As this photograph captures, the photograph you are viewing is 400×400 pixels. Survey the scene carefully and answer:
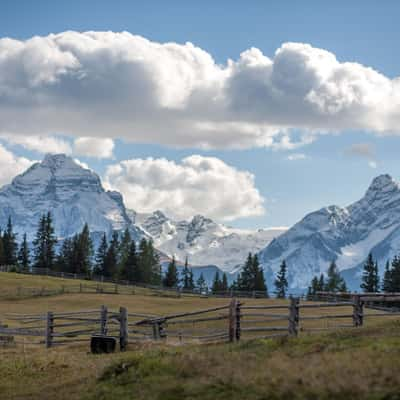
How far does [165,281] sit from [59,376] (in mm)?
117527

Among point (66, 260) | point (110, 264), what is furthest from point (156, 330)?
point (110, 264)

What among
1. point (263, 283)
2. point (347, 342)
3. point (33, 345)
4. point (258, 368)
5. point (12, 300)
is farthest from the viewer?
point (263, 283)

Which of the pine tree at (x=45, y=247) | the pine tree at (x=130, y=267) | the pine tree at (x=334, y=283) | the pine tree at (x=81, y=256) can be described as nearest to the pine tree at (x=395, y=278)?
the pine tree at (x=334, y=283)

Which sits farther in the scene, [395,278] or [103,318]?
[395,278]

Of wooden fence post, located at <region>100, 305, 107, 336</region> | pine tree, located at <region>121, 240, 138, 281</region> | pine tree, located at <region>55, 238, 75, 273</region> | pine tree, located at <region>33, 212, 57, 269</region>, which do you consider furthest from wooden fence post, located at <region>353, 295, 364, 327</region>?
pine tree, located at <region>33, 212, 57, 269</region>

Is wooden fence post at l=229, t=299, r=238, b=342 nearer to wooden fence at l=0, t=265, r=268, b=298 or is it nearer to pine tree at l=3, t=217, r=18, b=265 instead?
wooden fence at l=0, t=265, r=268, b=298

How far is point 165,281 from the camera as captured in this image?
142250 millimetres

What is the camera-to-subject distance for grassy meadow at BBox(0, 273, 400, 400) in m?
16.2

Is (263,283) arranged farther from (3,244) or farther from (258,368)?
(258,368)

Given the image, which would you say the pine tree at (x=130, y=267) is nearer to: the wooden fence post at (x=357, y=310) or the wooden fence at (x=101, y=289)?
the wooden fence at (x=101, y=289)

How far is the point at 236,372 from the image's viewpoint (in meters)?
18.6

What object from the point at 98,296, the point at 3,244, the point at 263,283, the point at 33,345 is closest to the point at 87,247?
the point at 3,244

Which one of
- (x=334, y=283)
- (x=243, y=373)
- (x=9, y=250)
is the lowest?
(x=243, y=373)

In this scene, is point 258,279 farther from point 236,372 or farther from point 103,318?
point 236,372
